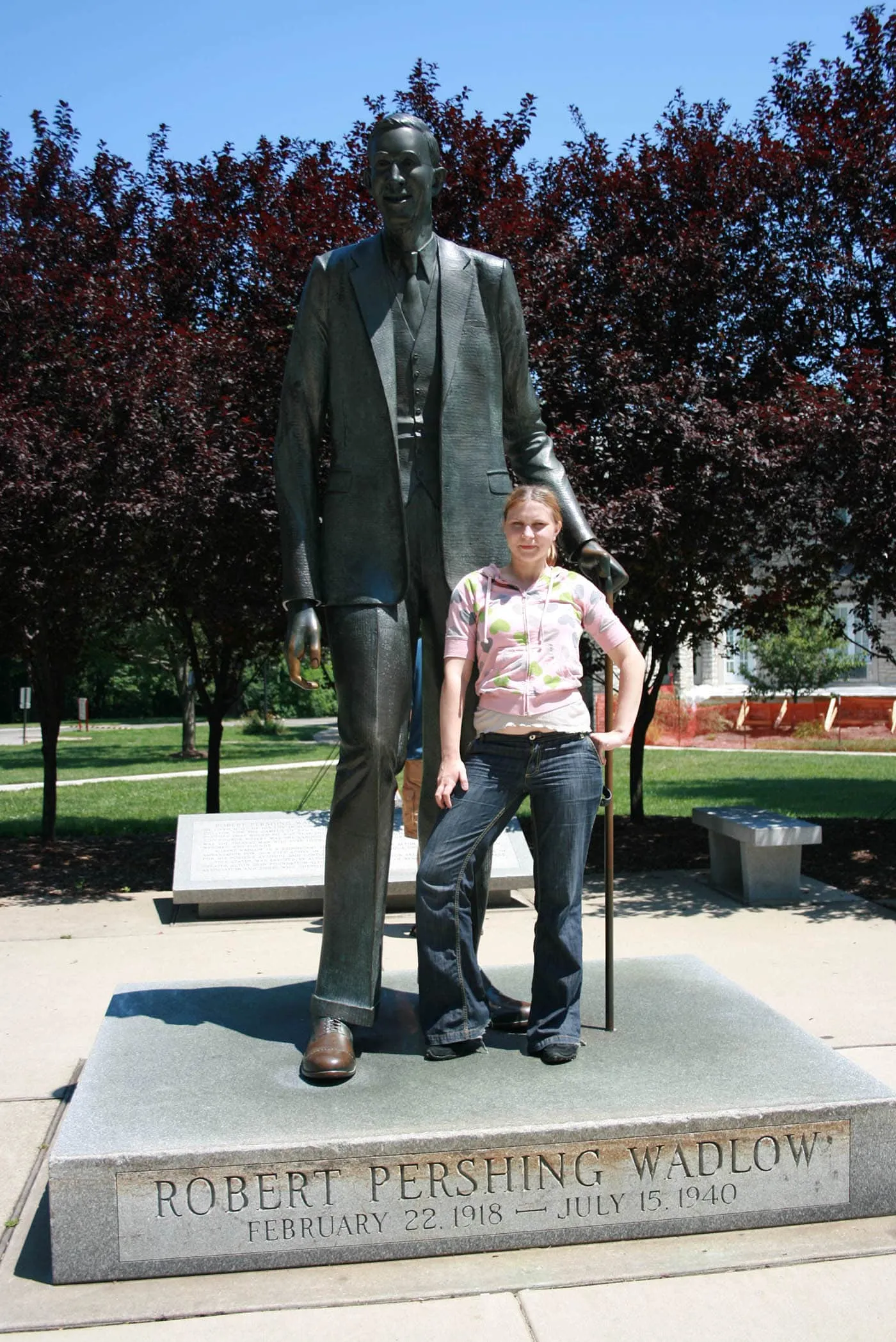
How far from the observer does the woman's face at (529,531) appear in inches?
150

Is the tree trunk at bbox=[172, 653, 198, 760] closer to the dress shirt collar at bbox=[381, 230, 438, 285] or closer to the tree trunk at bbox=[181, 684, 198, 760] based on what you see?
the tree trunk at bbox=[181, 684, 198, 760]

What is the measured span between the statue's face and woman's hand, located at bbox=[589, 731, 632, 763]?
5.47 feet

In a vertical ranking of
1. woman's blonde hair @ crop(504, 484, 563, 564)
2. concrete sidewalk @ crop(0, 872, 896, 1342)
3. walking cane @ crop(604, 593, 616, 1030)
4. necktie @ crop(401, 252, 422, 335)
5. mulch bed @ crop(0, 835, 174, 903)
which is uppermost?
necktie @ crop(401, 252, 422, 335)

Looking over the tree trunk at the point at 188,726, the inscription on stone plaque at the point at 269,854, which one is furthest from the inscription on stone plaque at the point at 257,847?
the tree trunk at the point at 188,726

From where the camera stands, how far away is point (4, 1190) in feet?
12.8

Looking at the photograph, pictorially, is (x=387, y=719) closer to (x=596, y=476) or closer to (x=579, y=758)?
(x=579, y=758)

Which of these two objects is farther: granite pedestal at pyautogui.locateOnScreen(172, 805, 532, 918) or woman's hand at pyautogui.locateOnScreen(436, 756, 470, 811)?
granite pedestal at pyautogui.locateOnScreen(172, 805, 532, 918)

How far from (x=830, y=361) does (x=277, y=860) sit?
5566mm

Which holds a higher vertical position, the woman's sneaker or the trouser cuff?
the trouser cuff

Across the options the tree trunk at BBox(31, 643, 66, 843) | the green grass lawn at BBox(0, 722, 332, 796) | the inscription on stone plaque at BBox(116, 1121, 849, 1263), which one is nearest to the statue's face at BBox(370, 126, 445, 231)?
the inscription on stone plaque at BBox(116, 1121, 849, 1263)

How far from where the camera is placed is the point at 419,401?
4.11 metres

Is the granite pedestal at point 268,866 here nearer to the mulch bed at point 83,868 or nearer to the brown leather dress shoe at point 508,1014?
the mulch bed at point 83,868

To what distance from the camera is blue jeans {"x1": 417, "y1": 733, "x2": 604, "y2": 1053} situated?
3795mm

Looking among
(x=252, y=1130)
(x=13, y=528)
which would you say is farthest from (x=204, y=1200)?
(x=13, y=528)
